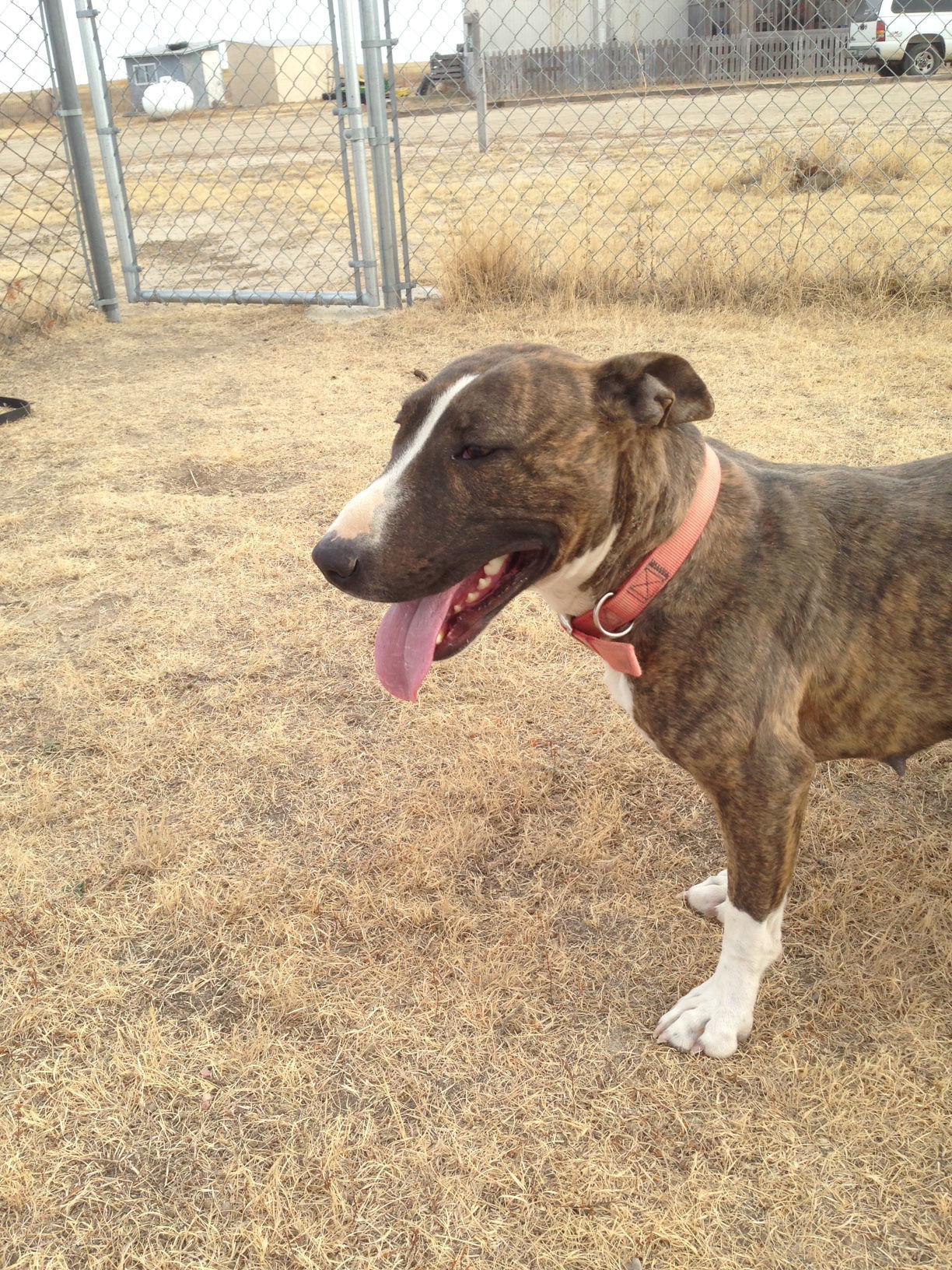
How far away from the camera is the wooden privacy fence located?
32.0 ft

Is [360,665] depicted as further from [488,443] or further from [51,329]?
[51,329]

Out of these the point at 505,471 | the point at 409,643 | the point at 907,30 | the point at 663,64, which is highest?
the point at 907,30

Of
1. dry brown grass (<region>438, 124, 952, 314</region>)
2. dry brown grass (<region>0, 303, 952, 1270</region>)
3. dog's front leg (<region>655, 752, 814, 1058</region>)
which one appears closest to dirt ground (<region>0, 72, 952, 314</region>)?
dry brown grass (<region>438, 124, 952, 314</region>)

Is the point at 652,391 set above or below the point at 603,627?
above

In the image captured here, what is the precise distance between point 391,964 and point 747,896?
0.79 m

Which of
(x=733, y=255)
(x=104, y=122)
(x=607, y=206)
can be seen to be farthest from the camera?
(x=607, y=206)

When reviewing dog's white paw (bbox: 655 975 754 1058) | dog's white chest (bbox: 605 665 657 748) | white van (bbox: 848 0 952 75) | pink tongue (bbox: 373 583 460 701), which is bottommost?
dog's white paw (bbox: 655 975 754 1058)

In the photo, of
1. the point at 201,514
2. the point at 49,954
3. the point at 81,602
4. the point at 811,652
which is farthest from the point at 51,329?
the point at 811,652

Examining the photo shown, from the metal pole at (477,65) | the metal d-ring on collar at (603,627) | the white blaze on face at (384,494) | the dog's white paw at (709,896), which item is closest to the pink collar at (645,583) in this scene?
the metal d-ring on collar at (603,627)

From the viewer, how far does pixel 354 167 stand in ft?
21.0

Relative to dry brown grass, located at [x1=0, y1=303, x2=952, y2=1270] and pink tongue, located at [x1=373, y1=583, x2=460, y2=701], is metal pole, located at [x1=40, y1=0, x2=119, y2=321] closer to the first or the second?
dry brown grass, located at [x1=0, y1=303, x2=952, y2=1270]

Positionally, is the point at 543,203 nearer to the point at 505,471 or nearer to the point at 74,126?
the point at 74,126

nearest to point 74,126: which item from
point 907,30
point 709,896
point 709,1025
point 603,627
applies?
point 603,627

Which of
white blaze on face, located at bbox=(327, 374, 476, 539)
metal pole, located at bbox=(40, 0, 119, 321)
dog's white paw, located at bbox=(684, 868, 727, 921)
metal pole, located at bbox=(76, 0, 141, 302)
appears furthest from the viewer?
metal pole, located at bbox=(76, 0, 141, 302)
